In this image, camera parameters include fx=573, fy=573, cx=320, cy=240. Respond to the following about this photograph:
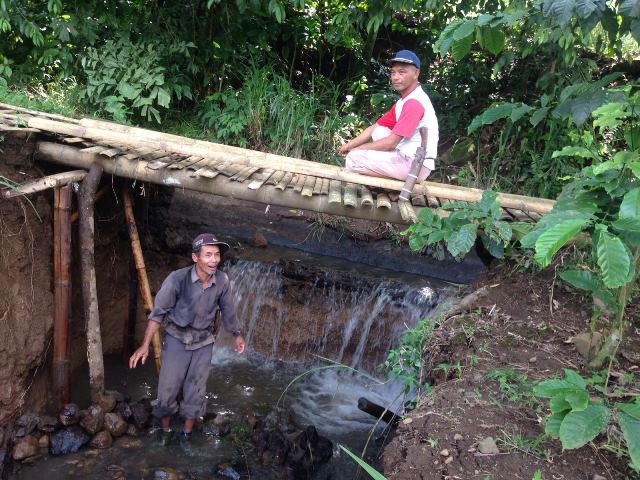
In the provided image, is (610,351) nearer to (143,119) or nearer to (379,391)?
(379,391)

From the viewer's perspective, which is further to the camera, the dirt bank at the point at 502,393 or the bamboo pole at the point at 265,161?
the bamboo pole at the point at 265,161

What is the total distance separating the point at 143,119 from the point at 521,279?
19.4 feet

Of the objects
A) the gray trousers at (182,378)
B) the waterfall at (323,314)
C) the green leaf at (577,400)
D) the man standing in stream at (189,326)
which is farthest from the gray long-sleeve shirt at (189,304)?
the green leaf at (577,400)

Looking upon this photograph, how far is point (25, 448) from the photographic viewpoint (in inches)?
170

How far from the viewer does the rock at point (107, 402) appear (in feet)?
15.6

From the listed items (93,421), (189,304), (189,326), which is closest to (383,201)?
(189,304)

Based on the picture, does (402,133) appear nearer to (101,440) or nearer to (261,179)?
(261,179)

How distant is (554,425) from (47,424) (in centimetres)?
383

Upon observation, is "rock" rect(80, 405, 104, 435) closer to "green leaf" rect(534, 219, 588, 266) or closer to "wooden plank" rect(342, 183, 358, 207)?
"wooden plank" rect(342, 183, 358, 207)

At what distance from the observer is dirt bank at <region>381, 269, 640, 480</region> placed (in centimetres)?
271

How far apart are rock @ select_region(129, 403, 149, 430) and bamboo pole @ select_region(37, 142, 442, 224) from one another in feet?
6.29

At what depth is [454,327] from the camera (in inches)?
161

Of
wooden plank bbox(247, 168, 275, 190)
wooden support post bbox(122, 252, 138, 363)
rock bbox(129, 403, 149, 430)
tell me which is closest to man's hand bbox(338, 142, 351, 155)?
wooden plank bbox(247, 168, 275, 190)

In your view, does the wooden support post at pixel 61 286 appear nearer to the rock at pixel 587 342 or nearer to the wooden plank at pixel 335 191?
the wooden plank at pixel 335 191
